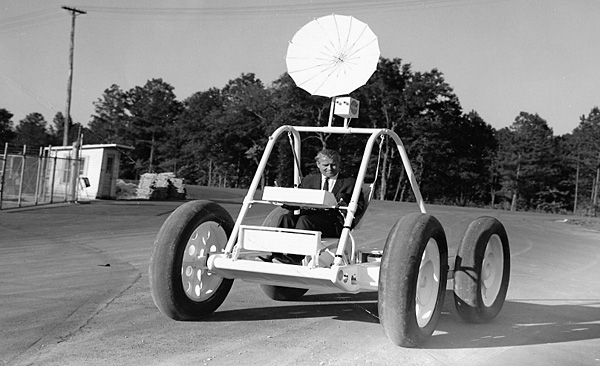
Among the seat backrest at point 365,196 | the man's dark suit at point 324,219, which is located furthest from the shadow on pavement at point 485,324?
the seat backrest at point 365,196

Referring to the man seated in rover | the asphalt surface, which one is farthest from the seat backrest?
the asphalt surface

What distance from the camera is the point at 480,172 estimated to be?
83438 millimetres

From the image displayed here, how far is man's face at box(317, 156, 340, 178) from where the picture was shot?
23.8ft

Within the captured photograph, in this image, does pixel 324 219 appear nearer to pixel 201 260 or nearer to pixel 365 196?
pixel 365 196

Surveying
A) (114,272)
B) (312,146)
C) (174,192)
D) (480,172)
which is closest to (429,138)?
(480,172)

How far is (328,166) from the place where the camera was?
23.8ft

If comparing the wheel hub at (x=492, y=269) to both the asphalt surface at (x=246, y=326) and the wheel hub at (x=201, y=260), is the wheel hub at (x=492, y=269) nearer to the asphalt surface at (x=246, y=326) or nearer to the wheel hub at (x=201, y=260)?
the asphalt surface at (x=246, y=326)

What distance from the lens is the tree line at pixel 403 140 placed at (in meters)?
71.4

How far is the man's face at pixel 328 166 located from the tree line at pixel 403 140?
1853 inches

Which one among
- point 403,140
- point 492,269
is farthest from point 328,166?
point 403,140

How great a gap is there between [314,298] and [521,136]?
285ft

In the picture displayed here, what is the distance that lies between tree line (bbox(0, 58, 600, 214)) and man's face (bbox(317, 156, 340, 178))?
47069 millimetres

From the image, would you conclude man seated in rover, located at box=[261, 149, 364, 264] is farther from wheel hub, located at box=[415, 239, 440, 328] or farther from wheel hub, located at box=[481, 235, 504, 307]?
wheel hub, located at box=[481, 235, 504, 307]

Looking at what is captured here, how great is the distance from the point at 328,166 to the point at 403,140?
6157 centimetres
